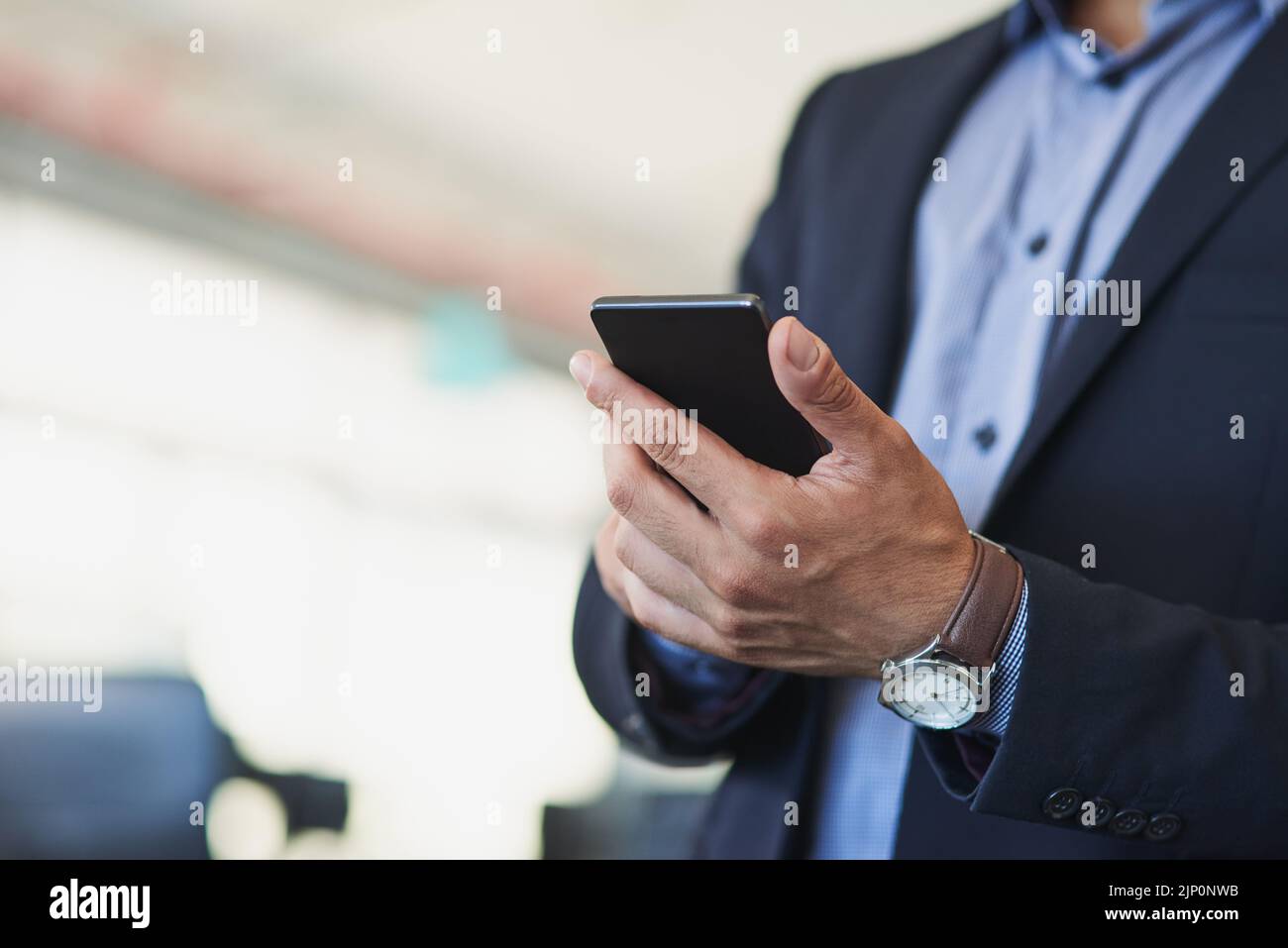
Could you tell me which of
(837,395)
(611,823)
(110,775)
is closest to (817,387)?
(837,395)

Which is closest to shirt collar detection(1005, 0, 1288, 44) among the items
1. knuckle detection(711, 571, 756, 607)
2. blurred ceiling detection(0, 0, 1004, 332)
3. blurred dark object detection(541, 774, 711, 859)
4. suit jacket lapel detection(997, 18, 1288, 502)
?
suit jacket lapel detection(997, 18, 1288, 502)

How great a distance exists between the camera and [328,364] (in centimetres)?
538

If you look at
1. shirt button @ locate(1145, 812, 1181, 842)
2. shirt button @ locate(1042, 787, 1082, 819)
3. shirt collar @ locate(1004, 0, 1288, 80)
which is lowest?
shirt button @ locate(1145, 812, 1181, 842)

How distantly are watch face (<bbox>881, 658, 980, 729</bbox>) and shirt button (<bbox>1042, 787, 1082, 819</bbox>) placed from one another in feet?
0.25

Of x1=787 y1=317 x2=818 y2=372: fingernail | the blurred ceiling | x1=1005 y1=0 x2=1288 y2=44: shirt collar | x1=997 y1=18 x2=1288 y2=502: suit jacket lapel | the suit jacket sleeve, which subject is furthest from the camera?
the blurred ceiling

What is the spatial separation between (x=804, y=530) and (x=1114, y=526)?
14.5 inches

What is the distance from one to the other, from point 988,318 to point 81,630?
4.22m

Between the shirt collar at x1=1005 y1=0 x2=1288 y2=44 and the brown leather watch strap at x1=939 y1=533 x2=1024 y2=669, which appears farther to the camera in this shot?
the shirt collar at x1=1005 y1=0 x2=1288 y2=44

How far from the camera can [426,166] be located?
500 cm

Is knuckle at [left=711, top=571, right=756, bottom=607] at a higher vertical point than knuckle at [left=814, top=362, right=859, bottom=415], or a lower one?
lower

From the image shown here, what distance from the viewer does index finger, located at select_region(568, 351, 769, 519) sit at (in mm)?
668

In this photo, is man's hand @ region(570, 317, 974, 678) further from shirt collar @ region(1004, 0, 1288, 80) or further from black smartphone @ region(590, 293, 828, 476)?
shirt collar @ region(1004, 0, 1288, 80)

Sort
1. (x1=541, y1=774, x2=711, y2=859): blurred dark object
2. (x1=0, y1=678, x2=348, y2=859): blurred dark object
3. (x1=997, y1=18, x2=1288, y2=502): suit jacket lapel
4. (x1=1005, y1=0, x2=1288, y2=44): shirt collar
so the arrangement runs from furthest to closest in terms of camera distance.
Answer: (x1=541, y1=774, x2=711, y2=859): blurred dark object
(x1=0, y1=678, x2=348, y2=859): blurred dark object
(x1=1005, y1=0, x2=1288, y2=44): shirt collar
(x1=997, y1=18, x2=1288, y2=502): suit jacket lapel
